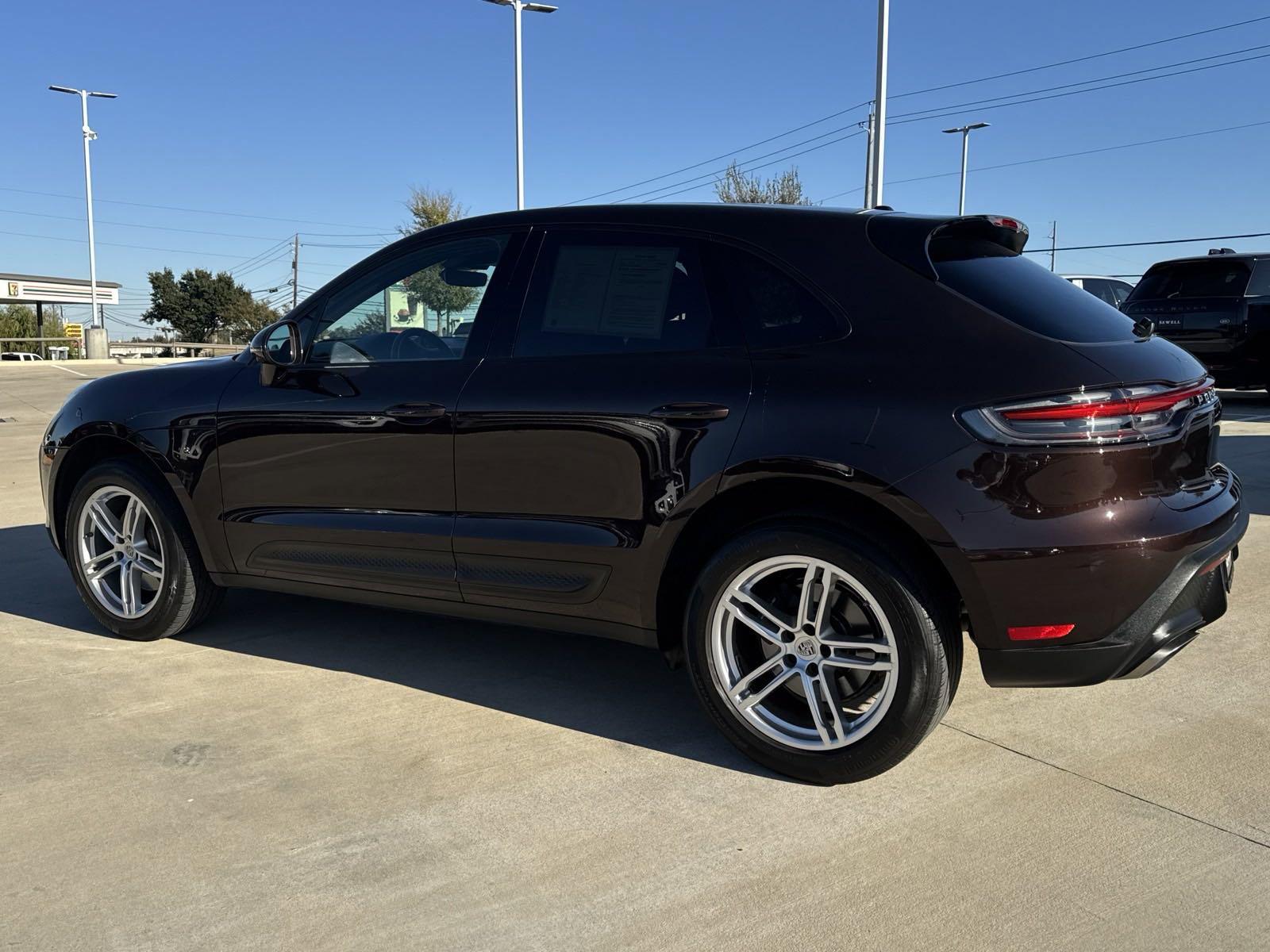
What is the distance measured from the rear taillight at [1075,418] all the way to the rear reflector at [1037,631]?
1.61 ft

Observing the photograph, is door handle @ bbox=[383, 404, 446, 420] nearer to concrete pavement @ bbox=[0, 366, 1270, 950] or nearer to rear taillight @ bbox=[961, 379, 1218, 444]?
concrete pavement @ bbox=[0, 366, 1270, 950]

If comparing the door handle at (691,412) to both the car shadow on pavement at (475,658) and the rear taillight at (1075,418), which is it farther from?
the car shadow on pavement at (475,658)

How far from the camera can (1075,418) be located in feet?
9.26

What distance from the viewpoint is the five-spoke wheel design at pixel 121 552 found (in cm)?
464

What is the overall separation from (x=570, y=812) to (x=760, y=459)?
1121 mm

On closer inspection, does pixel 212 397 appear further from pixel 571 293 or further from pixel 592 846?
pixel 592 846

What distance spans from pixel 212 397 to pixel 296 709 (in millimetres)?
1328

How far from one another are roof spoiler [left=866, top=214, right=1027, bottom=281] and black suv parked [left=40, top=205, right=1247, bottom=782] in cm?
1

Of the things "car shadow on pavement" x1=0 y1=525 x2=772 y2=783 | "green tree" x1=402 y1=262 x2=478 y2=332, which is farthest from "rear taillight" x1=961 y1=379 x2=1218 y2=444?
"green tree" x1=402 y1=262 x2=478 y2=332

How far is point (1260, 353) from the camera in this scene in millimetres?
13391

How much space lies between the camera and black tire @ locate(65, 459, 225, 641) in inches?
178

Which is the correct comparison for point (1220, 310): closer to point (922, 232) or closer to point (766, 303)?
point (922, 232)

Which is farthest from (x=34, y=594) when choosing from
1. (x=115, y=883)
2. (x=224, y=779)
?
(x=115, y=883)

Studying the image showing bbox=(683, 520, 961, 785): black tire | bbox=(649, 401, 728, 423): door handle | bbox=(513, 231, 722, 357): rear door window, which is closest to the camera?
bbox=(683, 520, 961, 785): black tire
